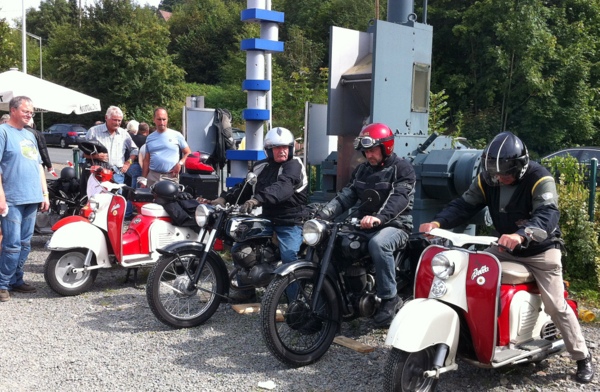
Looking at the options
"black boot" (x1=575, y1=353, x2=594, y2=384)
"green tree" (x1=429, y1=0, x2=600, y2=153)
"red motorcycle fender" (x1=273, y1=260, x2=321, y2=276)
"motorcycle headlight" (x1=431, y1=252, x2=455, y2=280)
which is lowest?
"black boot" (x1=575, y1=353, x2=594, y2=384)

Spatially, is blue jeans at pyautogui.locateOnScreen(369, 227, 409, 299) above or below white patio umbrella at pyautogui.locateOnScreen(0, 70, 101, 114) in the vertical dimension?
below

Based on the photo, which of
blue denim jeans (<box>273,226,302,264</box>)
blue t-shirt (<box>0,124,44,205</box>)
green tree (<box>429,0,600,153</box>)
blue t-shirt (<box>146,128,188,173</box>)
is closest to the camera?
blue denim jeans (<box>273,226,302,264</box>)

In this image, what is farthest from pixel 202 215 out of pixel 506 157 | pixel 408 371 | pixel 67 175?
pixel 67 175

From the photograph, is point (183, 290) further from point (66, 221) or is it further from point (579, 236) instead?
point (579, 236)

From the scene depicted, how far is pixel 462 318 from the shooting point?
13.5 feet

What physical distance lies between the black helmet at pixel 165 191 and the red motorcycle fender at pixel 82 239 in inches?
27.3

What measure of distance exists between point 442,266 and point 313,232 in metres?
1.11

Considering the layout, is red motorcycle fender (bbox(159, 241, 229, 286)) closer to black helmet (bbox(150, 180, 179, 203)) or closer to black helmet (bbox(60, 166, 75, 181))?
black helmet (bbox(150, 180, 179, 203))

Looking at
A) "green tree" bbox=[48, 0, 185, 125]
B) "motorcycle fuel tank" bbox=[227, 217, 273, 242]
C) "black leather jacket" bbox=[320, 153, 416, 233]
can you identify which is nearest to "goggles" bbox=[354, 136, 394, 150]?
"black leather jacket" bbox=[320, 153, 416, 233]

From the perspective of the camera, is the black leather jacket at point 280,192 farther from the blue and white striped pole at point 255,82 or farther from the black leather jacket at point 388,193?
the blue and white striped pole at point 255,82

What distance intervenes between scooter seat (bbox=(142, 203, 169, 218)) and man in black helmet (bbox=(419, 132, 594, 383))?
3283 mm

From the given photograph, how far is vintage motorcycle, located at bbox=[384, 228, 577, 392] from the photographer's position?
385 cm

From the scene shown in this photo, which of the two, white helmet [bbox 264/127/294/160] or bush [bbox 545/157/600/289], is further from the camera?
bush [bbox 545/157/600/289]

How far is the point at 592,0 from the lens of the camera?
1190 inches
